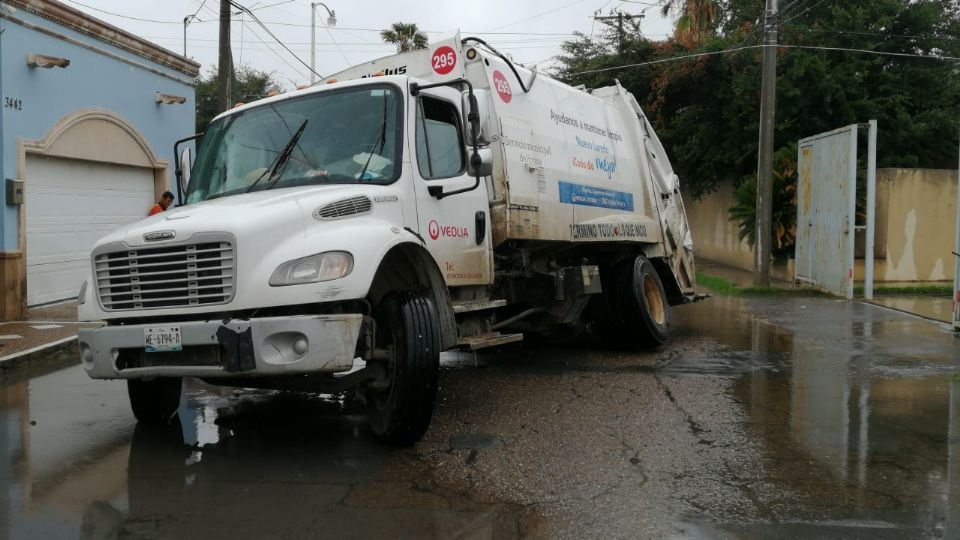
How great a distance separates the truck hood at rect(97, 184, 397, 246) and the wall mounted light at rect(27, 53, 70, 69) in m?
7.72

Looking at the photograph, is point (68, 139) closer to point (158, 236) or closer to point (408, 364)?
point (158, 236)

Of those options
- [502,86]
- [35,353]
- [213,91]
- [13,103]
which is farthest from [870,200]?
[213,91]

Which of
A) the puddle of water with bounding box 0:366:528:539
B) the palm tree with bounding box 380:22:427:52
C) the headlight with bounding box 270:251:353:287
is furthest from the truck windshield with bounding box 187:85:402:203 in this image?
the palm tree with bounding box 380:22:427:52

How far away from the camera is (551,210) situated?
809 cm

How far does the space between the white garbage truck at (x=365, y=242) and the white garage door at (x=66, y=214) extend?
6599mm

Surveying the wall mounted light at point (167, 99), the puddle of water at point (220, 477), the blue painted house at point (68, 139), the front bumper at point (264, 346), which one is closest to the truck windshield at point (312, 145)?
the front bumper at point (264, 346)

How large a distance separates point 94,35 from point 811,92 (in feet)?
47.9

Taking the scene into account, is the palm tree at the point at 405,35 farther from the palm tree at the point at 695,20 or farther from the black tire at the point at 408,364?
the black tire at the point at 408,364

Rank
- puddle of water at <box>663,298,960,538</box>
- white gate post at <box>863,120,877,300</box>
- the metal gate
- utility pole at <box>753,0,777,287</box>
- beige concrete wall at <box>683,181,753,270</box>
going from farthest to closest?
beige concrete wall at <box>683,181,753,270</box> < utility pole at <box>753,0,777,287</box> < the metal gate < white gate post at <box>863,120,877,300</box> < puddle of water at <box>663,298,960,538</box>

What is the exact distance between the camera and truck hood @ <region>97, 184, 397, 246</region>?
5.19 m

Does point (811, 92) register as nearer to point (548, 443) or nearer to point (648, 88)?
point (648, 88)

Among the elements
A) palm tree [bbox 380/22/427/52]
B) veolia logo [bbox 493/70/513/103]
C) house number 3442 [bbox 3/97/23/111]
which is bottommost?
veolia logo [bbox 493/70/513/103]

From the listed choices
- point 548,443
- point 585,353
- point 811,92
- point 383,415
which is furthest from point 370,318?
point 811,92

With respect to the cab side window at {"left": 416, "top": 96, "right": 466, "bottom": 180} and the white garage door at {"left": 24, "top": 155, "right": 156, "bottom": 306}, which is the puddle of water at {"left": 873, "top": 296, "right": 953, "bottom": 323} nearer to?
the cab side window at {"left": 416, "top": 96, "right": 466, "bottom": 180}
